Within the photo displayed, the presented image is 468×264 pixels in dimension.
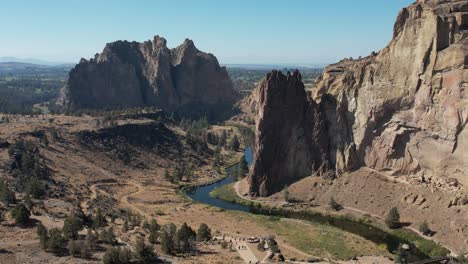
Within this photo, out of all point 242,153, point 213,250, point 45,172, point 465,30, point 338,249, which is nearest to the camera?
point 213,250

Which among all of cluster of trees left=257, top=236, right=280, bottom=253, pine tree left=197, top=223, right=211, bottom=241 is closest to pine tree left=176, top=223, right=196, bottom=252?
pine tree left=197, top=223, right=211, bottom=241

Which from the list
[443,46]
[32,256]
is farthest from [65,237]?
[443,46]

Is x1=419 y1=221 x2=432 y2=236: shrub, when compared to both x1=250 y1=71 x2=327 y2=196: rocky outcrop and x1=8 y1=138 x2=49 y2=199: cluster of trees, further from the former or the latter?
x1=8 y1=138 x2=49 y2=199: cluster of trees

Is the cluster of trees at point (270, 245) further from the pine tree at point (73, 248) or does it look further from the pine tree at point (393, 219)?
the pine tree at point (73, 248)

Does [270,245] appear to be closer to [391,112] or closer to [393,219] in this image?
[393,219]

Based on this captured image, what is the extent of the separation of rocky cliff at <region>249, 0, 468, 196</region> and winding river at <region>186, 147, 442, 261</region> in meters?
8.99

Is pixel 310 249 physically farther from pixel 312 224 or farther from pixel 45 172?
pixel 45 172

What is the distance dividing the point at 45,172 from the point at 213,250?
64239 mm

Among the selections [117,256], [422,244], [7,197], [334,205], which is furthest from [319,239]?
[7,197]

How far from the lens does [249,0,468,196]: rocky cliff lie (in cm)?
9588

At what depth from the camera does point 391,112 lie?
107750 millimetres

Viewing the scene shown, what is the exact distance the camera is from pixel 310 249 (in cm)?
8431

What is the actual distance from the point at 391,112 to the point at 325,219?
27.7 metres

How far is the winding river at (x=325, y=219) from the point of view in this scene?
298 feet
